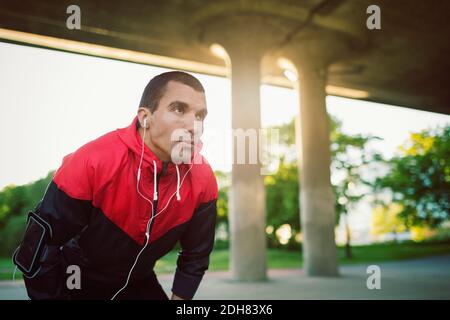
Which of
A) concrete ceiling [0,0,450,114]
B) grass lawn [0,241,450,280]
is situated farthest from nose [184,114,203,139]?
grass lawn [0,241,450,280]

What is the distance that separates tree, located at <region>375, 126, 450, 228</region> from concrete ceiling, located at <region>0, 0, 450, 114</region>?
14118mm

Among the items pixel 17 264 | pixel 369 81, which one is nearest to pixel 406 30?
pixel 369 81

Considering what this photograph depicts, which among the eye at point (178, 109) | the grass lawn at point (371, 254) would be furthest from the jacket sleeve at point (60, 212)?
the grass lawn at point (371, 254)

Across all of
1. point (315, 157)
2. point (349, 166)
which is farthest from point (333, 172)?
point (315, 157)

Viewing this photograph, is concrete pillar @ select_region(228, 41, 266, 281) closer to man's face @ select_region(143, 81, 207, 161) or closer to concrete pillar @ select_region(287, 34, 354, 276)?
concrete pillar @ select_region(287, 34, 354, 276)

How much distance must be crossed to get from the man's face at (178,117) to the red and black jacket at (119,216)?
0.49ft

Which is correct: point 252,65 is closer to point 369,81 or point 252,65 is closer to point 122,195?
point 369,81

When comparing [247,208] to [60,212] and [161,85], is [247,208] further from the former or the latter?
[60,212]

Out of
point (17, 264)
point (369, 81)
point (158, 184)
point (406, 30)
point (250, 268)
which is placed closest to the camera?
point (17, 264)

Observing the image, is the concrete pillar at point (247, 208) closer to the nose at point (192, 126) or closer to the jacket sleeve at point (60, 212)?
the nose at point (192, 126)

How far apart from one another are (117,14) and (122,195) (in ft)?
33.0

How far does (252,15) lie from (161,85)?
902 cm

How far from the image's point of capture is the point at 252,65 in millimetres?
10977
